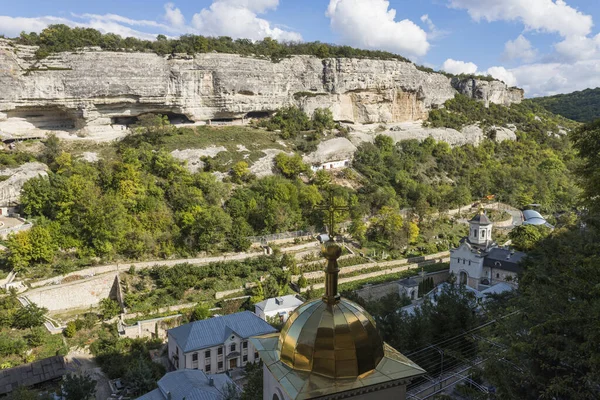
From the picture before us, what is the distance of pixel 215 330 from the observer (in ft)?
52.3

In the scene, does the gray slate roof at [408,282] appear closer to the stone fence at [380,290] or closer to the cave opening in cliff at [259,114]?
the stone fence at [380,290]

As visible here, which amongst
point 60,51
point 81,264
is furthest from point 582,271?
point 60,51

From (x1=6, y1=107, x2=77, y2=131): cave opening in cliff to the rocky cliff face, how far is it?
0.21 feet

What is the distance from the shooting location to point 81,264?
19.1 m

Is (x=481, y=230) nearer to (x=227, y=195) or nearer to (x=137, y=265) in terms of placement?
(x=227, y=195)

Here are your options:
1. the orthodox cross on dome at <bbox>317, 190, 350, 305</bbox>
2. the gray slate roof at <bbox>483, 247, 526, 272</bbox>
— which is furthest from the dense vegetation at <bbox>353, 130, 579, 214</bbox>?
the orthodox cross on dome at <bbox>317, 190, 350, 305</bbox>

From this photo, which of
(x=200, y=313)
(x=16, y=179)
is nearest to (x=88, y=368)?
(x=200, y=313)

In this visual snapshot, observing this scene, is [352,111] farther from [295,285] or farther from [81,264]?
[81,264]

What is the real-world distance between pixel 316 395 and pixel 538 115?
223 feet

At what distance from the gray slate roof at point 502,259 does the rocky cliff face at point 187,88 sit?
22.7m

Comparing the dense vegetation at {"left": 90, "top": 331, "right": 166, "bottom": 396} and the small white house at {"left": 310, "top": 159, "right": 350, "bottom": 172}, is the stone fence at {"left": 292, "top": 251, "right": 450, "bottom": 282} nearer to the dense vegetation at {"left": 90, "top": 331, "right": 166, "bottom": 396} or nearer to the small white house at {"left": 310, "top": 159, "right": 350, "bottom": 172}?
the dense vegetation at {"left": 90, "top": 331, "right": 166, "bottom": 396}

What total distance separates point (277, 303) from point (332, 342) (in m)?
15.4

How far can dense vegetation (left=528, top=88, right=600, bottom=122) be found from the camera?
227ft

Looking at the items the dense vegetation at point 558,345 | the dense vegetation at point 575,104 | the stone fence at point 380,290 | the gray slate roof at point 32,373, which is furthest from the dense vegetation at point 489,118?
the dense vegetation at point 558,345
